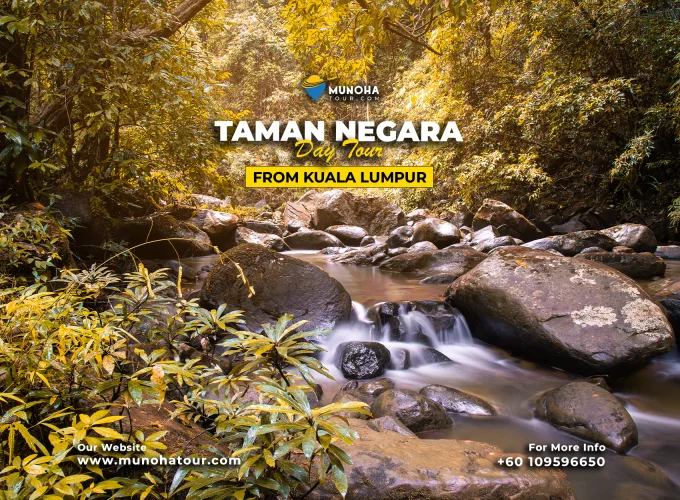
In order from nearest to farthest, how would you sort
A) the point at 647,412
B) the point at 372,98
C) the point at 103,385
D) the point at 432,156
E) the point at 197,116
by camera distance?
1. the point at 103,385
2. the point at 647,412
3. the point at 372,98
4. the point at 197,116
5. the point at 432,156

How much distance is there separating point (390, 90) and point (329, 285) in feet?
42.2

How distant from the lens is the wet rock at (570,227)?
32.3ft

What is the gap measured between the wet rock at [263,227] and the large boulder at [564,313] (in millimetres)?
6906

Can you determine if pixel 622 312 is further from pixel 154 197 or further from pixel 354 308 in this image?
pixel 154 197

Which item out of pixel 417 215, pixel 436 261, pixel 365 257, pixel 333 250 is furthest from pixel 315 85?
pixel 417 215

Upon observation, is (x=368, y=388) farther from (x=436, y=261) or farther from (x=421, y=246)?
(x=421, y=246)

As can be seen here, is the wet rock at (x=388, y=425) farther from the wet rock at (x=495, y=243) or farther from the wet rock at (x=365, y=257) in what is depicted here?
the wet rock at (x=495, y=243)

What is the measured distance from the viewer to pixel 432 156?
8391 mm

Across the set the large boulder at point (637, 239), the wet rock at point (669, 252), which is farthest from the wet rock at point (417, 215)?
the wet rock at point (669, 252)

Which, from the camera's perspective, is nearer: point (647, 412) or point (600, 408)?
point (600, 408)

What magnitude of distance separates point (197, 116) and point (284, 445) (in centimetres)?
419

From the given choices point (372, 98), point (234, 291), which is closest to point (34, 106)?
point (234, 291)

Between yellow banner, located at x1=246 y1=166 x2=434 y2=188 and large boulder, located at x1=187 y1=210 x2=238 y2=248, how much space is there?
4.06 m

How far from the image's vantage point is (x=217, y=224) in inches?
298
